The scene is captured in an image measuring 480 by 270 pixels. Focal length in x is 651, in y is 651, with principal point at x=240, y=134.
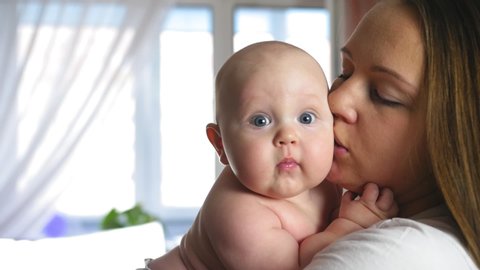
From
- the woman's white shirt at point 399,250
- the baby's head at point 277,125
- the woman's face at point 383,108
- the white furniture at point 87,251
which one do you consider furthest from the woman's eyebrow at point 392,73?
the white furniture at point 87,251

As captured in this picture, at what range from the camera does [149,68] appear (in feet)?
13.7

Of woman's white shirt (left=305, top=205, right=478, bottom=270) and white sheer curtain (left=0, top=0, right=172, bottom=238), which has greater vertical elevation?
woman's white shirt (left=305, top=205, right=478, bottom=270)

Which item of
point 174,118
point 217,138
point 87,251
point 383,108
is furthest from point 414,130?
point 174,118

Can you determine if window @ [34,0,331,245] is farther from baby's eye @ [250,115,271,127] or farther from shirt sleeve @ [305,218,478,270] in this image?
shirt sleeve @ [305,218,478,270]

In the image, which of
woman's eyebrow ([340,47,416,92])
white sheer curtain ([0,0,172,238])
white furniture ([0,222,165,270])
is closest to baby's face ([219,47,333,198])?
woman's eyebrow ([340,47,416,92])

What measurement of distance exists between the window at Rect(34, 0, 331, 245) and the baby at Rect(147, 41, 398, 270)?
3100mm

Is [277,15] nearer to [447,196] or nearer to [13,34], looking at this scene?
[13,34]

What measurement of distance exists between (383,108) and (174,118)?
3261mm

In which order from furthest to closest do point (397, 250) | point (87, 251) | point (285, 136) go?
point (87, 251) < point (285, 136) < point (397, 250)

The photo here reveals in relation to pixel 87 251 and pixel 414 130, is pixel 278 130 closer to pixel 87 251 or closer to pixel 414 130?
pixel 414 130

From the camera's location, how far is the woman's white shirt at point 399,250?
88 cm

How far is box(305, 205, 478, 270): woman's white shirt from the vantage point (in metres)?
0.88

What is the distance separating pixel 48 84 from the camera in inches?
160

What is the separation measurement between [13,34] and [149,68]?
869 mm
